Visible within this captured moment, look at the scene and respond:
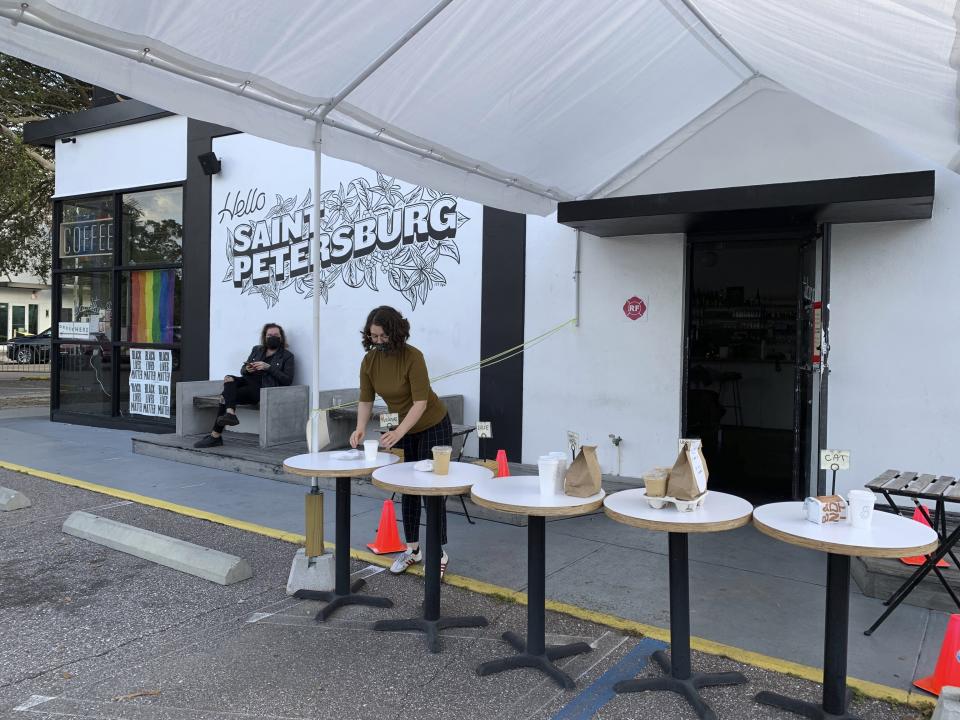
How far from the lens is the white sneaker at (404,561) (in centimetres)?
459

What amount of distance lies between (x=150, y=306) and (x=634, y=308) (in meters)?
7.43

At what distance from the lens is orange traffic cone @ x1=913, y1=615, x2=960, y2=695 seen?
2.97 metres

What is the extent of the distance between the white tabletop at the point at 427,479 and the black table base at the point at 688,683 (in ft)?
3.70

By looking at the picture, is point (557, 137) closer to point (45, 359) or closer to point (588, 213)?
point (588, 213)

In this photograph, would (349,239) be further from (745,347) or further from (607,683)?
(607,683)

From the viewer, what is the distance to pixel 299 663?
3367 mm

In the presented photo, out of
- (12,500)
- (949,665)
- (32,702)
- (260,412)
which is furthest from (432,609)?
(260,412)

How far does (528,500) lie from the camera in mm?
3123

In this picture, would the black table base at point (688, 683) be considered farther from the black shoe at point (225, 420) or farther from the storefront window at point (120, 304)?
the storefront window at point (120, 304)

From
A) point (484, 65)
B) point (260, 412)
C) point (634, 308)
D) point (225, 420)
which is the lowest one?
point (225, 420)

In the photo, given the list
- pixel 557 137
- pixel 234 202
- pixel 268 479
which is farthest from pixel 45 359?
pixel 557 137

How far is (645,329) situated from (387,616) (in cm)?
360

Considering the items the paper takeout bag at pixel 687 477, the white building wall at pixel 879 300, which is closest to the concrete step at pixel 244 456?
the white building wall at pixel 879 300

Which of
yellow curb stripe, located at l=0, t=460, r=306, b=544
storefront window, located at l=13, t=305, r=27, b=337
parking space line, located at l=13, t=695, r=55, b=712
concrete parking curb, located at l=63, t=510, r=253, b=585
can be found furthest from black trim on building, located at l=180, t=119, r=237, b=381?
storefront window, located at l=13, t=305, r=27, b=337
